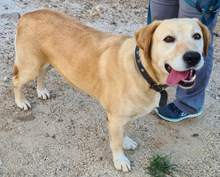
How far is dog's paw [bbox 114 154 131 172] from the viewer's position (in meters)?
3.03

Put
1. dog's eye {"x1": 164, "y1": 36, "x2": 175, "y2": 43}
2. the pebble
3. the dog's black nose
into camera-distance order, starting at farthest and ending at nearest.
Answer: the pebble, dog's eye {"x1": 164, "y1": 36, "x2": 175, "y2": 43}, the dog's black nose

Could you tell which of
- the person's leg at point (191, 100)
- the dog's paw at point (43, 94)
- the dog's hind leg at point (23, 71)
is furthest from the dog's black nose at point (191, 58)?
the dog's paw at point (43, 94)

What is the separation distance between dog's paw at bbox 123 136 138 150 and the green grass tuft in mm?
287

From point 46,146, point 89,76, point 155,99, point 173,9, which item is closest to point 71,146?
point 46,146

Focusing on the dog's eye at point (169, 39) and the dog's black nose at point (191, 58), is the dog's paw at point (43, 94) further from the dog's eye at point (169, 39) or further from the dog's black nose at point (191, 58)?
the dog's black nose at point (191, 58)

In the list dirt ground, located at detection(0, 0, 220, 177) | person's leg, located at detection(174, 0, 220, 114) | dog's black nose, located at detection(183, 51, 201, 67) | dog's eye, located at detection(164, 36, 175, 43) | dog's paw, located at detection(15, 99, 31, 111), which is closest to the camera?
dog's black nose, located at detection(183, 51, 201, 67)

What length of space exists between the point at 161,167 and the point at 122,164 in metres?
0.43

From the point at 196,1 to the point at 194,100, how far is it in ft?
4.33

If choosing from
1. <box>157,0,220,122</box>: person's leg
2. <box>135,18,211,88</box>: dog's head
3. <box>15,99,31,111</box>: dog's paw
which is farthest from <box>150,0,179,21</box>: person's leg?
<box>15,99,31,111</box>: dog's paw

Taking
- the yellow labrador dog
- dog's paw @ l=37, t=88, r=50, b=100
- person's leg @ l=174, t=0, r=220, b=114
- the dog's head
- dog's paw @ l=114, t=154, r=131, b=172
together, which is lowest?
dog's paw @ l=114, t=154, r=131, b=172

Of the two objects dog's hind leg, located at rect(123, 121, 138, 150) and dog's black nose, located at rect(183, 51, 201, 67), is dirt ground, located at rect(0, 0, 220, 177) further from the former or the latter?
dog's black nose, located at rect(183, 51, 201, 67)

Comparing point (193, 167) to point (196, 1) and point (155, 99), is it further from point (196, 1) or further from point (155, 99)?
point (196, 1)

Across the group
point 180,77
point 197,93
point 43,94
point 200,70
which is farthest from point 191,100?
point 43,94

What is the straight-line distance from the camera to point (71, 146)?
3.24m
